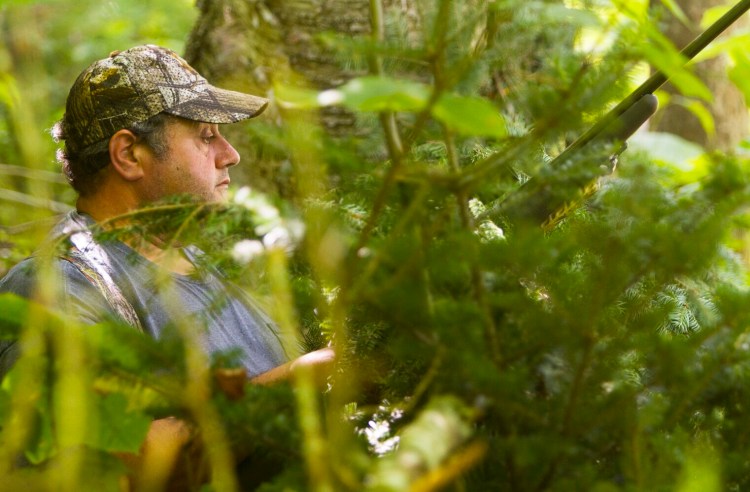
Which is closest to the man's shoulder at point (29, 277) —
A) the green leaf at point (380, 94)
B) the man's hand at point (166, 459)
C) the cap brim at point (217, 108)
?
the man's hand at point (166, 459)

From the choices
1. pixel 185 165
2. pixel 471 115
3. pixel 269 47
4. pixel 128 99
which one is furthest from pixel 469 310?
pixel 269 47

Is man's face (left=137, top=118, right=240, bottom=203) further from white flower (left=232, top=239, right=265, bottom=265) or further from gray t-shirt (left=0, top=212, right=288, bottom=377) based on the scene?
white flower (left=232, top=239, right=265, bottom=265)

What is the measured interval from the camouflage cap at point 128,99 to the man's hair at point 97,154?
15mm

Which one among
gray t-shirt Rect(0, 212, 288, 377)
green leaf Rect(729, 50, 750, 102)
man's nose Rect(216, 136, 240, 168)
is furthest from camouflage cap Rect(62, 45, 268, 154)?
green leaf Rect(729, 50, 750, 102)

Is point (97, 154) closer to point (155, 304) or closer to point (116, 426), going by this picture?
point (155, 304)

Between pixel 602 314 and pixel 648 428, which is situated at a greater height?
pixel 602 314

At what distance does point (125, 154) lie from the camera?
2.63 m

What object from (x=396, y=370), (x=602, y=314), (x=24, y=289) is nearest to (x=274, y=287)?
(x=396, y=370)

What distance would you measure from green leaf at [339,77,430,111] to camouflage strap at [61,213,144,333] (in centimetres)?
144

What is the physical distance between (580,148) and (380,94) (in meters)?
0.60

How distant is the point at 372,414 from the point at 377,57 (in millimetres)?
618

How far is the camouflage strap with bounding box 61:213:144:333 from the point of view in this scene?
7.04 ft

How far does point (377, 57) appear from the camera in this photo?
1.10 metres

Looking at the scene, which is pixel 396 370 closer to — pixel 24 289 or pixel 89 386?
pixel 89 386
